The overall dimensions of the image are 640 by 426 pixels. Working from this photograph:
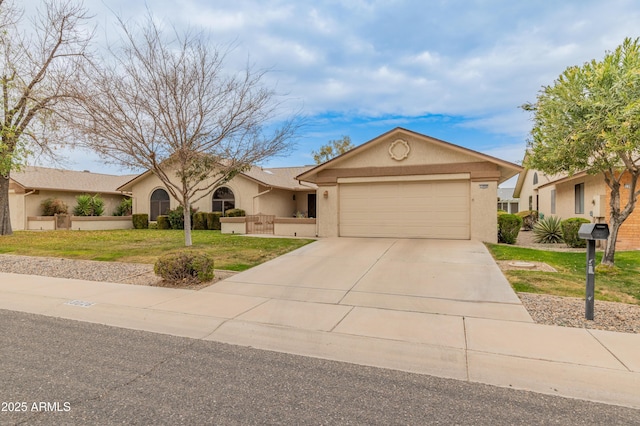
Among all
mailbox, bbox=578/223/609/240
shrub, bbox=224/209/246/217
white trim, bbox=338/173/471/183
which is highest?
white trim, bbox=338/173/471/183

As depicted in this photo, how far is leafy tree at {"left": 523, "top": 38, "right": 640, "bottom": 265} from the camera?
280 inches

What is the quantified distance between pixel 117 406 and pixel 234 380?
1.03m

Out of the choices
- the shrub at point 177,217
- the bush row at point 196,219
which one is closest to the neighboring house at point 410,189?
the bush row at point 196,219

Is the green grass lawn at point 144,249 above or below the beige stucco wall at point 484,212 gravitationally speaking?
below

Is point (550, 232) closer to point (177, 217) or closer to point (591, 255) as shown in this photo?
point (591, 255)

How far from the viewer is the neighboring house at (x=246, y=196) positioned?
2184cm

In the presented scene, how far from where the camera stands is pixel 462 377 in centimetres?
368

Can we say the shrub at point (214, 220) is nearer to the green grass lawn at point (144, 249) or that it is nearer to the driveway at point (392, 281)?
the green grass lawn at point (144, 249)

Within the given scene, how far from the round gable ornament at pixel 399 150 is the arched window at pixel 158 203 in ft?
53.4

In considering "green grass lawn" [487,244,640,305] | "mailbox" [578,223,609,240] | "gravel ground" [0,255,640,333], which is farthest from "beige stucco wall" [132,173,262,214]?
"mailbox" [578,223,609,240]

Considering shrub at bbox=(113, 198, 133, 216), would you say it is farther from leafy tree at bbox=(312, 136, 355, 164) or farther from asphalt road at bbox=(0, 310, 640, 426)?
asphalt road at bbox=(0, 310, 640, 426)

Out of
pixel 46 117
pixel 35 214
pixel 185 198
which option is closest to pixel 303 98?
pixel 185 198

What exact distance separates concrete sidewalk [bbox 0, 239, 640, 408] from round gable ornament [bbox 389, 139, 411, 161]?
6.33m

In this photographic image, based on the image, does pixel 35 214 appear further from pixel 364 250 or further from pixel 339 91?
pixel 364 250
